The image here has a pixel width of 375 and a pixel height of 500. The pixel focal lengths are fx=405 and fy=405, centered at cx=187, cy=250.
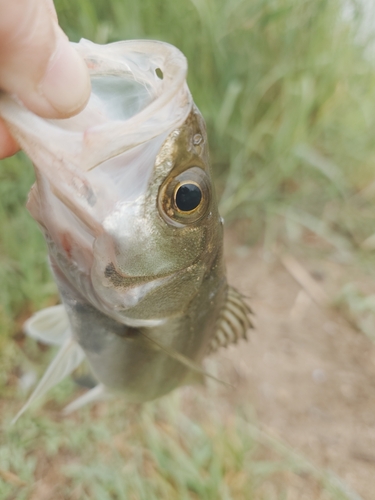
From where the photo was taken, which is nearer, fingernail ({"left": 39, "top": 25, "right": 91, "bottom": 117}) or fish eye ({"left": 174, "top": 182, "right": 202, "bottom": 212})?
fingernail ({"left": 39, "top": 25, "right": 91, "bottom": 117})

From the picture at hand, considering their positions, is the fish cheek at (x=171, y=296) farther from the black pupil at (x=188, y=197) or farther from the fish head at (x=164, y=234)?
the black pupil at (x=188, y=197)

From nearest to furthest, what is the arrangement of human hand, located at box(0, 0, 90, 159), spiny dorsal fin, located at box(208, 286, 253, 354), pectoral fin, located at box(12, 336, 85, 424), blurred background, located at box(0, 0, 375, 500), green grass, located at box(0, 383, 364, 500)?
human hand, located at box(0, 0, 90, 159), pectoral fin, located at box(12, 336, 85, 424), spiny dorsal fin, located at box(208, 286, 253, 354), green grass, located at box(0, 383, 364, 500), blurred background, located at box(0, 0, 375, 500)

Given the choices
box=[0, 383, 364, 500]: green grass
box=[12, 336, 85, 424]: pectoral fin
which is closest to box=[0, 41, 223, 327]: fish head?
box=[12, 336, 85, 424]: pectoral fin

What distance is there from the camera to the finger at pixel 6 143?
753 millimetres

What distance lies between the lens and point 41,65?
2.19ft

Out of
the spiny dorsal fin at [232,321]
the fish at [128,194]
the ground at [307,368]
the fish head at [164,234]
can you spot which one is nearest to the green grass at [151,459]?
the ground at [307,368]

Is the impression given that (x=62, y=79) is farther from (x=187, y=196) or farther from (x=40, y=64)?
(x=187, y=196)

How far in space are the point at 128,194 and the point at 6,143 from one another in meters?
0.27

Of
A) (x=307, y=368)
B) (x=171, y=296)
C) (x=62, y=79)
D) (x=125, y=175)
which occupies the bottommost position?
(x=307, y=368)

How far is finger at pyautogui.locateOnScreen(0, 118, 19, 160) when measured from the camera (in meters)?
0.75

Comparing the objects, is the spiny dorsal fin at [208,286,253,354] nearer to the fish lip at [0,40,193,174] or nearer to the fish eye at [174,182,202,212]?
the fish eye at [174,182,202,212]

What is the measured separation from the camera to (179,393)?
2.06 metres

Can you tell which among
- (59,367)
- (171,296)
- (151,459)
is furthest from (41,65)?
(151,459)

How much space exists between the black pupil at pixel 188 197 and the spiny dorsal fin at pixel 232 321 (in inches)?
A: 19.8
